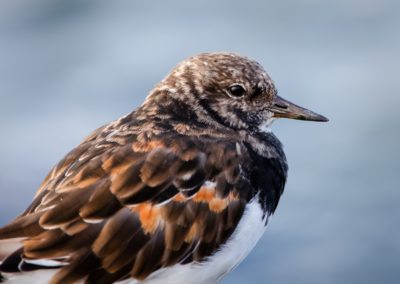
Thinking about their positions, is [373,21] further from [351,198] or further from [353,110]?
[351,198]

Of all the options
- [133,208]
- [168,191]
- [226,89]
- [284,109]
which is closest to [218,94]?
[226,89]

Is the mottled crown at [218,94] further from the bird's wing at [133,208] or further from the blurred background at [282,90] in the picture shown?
the blurred background at [282,90]

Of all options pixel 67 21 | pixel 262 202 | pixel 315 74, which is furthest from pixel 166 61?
pixel 262 202

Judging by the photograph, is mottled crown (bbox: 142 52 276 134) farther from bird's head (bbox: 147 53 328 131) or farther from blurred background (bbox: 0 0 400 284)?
blurred background (bbox: 0 0 400 284)

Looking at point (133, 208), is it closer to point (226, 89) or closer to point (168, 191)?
point (168, 191)

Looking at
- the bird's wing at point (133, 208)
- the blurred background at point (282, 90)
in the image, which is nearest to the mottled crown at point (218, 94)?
the bird's wing at point (133, 208)
